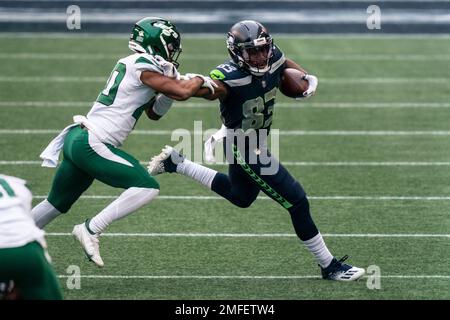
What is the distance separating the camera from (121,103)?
23.0 feet

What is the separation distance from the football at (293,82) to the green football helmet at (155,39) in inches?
31.6

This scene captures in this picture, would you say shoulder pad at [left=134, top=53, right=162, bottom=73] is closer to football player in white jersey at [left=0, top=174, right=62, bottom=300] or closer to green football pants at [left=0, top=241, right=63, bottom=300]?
football player in white jersey at [left=0, top=174, right=62, bottom=300]

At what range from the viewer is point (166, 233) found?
8344mm

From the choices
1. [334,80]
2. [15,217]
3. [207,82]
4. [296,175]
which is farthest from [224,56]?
[15,217]

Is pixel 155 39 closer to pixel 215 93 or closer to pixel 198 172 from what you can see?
pixel 215 93

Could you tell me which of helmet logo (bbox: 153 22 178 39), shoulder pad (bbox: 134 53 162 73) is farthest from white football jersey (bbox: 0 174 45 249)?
helmet logo (bbox: 153 22 178 39)

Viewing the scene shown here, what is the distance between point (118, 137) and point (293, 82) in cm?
126

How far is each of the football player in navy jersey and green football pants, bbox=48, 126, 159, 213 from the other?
2.14 feet

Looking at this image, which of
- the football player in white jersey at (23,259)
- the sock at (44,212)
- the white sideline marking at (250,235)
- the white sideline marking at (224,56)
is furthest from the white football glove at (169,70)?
the white sideline marking at (224,56)

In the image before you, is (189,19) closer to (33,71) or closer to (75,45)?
(75,45)

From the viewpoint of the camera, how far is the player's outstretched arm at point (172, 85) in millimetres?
6801

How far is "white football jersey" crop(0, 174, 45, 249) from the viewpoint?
5.06 meters

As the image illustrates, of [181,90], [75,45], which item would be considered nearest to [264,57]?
[181,90]
